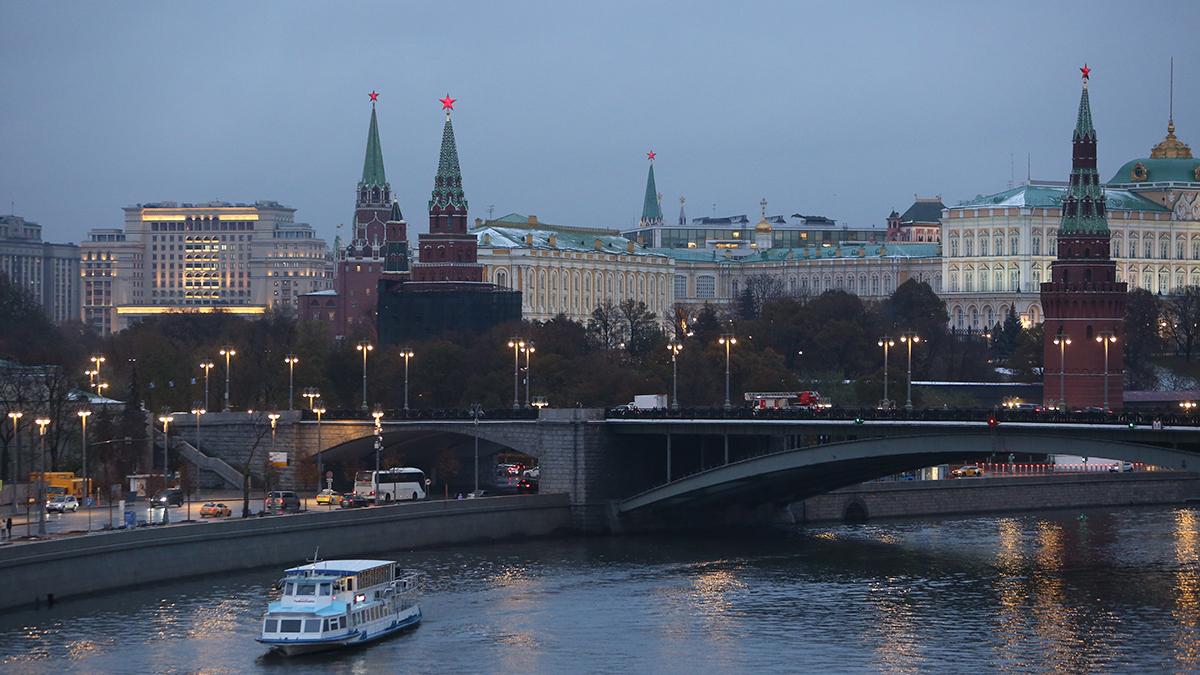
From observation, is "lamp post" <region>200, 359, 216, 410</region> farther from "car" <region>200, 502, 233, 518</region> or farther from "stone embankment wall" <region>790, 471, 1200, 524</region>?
"stone embankment wall" <region>790, 471, 1200, 524</region>

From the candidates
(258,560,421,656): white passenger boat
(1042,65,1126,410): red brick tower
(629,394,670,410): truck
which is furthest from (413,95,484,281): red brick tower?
(258,560,421,656): white passenger boat

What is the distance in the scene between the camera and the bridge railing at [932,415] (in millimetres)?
68625

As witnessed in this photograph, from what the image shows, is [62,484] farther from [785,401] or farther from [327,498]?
[785,401]

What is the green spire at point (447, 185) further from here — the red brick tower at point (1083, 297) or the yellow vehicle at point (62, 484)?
the yellow vehicle at point (62, 484)

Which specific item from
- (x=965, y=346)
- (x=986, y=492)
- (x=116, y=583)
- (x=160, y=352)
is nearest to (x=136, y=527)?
(x=116, y=583)

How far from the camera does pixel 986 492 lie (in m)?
95.8

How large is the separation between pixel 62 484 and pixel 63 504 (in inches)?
261

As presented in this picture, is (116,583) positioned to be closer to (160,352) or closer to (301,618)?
(301,618)

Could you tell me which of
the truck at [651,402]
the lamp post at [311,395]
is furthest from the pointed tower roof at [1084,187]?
the lamp post at [311,395]

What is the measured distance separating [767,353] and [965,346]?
121 feet

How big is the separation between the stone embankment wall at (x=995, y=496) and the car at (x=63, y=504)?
3276 cm

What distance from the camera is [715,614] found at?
202ft

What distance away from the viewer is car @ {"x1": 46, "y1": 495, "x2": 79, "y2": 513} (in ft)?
244

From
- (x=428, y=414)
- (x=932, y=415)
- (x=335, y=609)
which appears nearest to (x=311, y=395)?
(x=428, y=414)
